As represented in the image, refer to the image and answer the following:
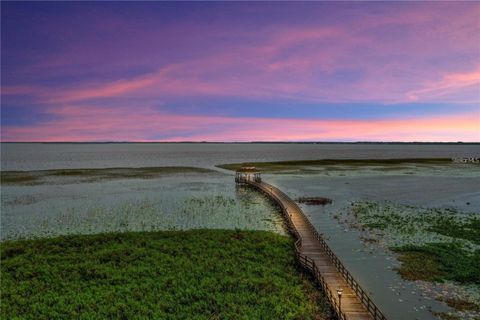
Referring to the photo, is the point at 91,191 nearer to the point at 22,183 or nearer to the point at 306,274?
the point at 22,183

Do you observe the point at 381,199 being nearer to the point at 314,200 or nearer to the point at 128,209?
the point at 314,200

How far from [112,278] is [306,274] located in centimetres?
1443

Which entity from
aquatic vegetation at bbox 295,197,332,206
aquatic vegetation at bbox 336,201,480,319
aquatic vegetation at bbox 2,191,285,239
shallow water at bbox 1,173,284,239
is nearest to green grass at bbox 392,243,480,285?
aquatic vegetation at bbox 336,201,480,319

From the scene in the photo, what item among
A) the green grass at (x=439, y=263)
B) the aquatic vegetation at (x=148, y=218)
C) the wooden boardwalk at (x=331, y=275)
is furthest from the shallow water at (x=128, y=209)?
the green grass at (x=439, y=263)

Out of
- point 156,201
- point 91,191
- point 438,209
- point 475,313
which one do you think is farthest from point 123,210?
point 438,209

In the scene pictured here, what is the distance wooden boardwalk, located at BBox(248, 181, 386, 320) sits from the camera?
19.1 m

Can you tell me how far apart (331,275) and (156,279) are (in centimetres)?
1261

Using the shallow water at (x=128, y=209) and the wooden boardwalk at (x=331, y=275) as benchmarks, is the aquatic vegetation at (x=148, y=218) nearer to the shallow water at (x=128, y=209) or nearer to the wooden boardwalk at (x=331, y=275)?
the shallow water at (x=128, y=209)

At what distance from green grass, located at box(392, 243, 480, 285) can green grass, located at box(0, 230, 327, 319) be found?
29.8 ft

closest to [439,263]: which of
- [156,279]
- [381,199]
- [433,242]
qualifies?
[433,242]

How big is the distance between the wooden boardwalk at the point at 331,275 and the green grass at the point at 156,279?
36.5 inches

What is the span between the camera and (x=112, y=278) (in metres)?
25.4

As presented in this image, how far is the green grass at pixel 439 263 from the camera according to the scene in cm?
2516

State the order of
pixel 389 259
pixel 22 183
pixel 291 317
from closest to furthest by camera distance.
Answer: pixel 291 317
pixel 389 259
pixel 22 183
